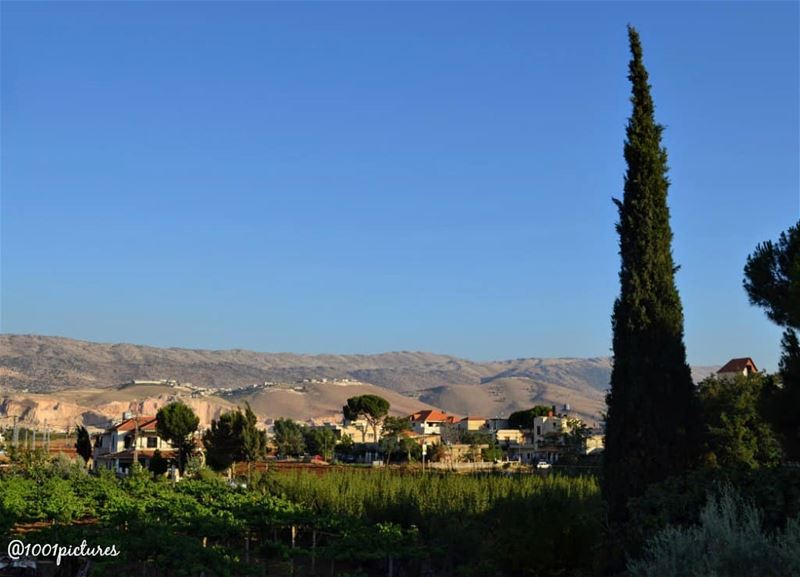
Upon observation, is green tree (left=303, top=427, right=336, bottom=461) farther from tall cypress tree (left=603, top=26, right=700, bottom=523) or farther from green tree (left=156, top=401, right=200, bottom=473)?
tall cypress tree (left=603, top=26, right=700, bottom=523)

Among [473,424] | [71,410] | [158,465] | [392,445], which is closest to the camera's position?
[158,465]

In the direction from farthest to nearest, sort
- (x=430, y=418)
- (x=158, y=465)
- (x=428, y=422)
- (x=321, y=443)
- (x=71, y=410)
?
(x=71, y=410) < (x=430, y=418) < (x=428, y=422) < (x=321, y=443) < (x=158, y=465)

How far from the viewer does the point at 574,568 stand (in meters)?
10.9

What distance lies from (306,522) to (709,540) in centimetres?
1196

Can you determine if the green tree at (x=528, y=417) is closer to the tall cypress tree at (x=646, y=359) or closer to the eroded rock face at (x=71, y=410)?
the eroded rock face at (x=71, y=410)

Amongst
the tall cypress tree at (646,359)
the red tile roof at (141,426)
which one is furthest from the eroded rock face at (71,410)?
the tall cypress tree at (646,359)

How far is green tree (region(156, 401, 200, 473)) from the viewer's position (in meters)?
43.5

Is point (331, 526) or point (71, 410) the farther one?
point (71, 410)

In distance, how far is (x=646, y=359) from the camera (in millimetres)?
14711

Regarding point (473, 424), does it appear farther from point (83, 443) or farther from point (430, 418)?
point (83, 443)

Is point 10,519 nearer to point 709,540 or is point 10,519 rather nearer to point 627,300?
point 627,300

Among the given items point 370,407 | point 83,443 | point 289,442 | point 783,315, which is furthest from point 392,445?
point 783,315

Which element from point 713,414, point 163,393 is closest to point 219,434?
point 713,414

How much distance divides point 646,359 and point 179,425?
33194mm
